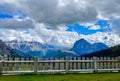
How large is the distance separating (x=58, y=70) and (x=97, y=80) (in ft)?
25.7

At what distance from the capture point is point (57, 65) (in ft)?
94.0

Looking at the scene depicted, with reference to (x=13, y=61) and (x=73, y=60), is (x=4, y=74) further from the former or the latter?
(x=73, y=60)

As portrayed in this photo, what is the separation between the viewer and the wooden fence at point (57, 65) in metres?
27.7

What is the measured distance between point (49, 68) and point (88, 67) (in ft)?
13.9

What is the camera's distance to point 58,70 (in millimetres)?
28391

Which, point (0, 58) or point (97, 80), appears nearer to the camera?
point (97, 80)

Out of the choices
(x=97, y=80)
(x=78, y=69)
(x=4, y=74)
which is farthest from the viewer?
(x=78, y=69)

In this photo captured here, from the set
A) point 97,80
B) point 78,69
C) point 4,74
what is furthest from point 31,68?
point 97,80

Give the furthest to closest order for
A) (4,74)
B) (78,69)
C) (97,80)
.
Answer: (78,69)
(4,74)
(97,80)

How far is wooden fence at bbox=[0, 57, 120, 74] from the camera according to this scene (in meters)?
27.7

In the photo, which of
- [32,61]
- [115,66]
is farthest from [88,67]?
[32,61]

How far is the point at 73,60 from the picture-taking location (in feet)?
94.7

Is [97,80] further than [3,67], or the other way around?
[3,67]

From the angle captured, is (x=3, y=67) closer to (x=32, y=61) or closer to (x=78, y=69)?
(x=32, y=61)
